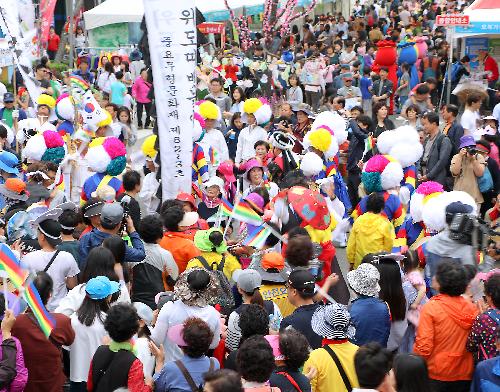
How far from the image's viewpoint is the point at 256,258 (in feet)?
19.6

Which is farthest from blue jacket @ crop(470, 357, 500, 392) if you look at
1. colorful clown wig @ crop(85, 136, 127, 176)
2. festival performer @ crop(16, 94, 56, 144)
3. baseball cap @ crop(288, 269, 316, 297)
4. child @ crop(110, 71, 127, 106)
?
child @ crop(110, 71, 127, 106)

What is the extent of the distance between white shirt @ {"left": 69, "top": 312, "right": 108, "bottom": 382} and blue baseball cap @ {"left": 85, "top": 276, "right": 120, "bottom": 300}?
0.12 metres

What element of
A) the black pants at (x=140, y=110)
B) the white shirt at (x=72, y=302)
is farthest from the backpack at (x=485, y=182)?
the black pants at (x=140, y=110)

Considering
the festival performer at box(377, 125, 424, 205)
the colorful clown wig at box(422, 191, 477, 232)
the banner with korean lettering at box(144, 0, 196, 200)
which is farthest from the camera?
the festival performer at box(377, 125, 424, 205)

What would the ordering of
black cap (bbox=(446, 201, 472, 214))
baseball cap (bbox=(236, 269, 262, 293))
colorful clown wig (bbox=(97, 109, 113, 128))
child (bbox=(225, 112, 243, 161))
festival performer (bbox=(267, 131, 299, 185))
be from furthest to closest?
child (bbox=(225, 112, 243, 161)), colorful clown wig (bbox=(97, 109, 113, 128)), festival performer (bbox=(267, 131, 299, 185)), black cap (bbox=(446, 201, 472, 214)), baseball cap (bbox=(236, 269, 262, 293))

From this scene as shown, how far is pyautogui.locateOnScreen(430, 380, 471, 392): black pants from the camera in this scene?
16.3 feet

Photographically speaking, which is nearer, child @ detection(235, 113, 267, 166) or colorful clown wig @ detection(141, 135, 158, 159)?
colorful clown wig @ detection(141, 135, 158, 159)

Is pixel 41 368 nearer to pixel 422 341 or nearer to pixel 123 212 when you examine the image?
pixel 123 212

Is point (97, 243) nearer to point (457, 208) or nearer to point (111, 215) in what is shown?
point (111, 215)

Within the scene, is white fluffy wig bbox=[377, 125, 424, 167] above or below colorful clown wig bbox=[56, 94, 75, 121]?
below

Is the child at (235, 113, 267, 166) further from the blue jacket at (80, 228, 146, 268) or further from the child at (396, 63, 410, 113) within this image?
the child at (396, 63, 410, 113)

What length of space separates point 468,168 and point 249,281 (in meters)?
4.14

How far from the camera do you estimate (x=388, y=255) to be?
558 centimetres

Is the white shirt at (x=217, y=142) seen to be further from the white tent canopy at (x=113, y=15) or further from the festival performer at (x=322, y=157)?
the white tent canopy at (x=113, y=15)
